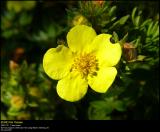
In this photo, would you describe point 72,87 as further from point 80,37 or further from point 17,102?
point 17,102

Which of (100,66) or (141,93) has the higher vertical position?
(100,66)

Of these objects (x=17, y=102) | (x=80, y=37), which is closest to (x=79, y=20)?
(x=80, y=37)

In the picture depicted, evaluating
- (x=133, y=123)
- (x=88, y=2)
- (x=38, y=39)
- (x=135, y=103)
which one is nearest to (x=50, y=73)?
(x=88, y=2)

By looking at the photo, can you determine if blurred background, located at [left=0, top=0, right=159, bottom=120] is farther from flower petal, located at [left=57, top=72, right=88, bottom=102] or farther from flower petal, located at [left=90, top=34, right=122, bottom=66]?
flower petal, located at [left=57, top=72, right=88, bottom=102]

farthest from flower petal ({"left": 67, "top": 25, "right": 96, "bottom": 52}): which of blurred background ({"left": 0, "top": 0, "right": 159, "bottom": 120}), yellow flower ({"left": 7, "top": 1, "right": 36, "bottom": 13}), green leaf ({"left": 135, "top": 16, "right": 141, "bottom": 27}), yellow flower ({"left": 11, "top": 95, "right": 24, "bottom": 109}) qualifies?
yellow flower ({"left": 7, "top": 1, "right": 36, "bottom": 13})

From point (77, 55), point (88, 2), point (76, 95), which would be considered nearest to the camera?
point (76, 95)

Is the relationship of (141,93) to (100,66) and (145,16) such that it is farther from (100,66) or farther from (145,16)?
(100,66)

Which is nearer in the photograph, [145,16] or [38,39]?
[145,16]
